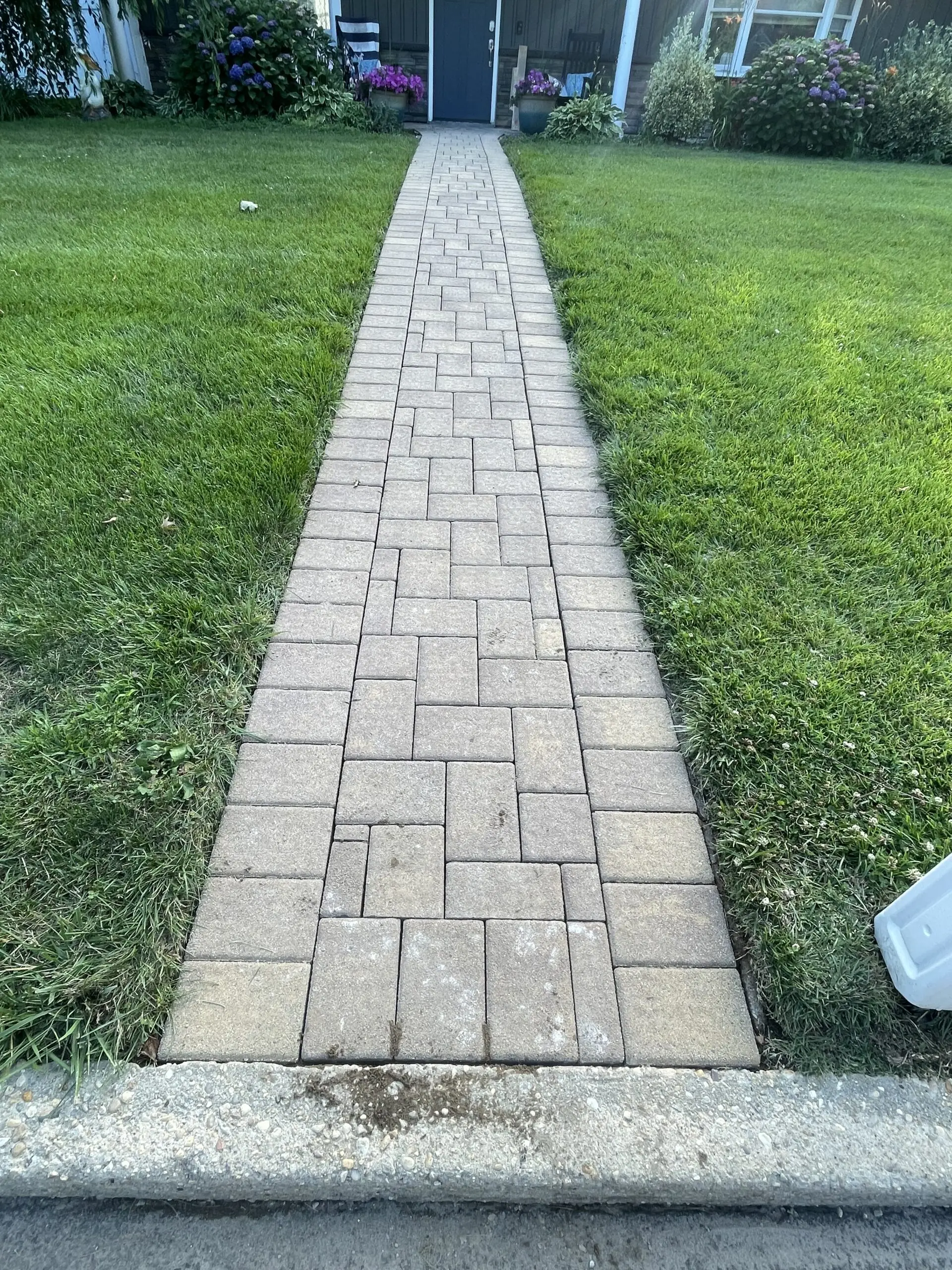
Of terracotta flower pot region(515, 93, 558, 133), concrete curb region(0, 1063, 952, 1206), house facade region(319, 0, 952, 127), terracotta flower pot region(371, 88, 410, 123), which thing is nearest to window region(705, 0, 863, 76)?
house facade region(319, 0, 952, 127)

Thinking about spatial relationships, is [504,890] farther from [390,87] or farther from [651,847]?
[390,87]

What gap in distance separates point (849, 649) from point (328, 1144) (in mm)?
1940

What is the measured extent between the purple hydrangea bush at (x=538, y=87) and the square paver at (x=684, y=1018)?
41.7 ft

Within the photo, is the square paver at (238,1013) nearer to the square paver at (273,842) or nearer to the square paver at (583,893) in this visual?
the square paver at (273,842)

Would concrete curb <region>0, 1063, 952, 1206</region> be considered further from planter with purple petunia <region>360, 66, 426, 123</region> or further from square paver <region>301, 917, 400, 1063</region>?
planter with purple petunia <region>360, 66, 426, 123</region>

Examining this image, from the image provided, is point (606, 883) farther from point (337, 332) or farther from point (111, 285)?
point (111, 285)

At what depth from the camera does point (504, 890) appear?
172 cm

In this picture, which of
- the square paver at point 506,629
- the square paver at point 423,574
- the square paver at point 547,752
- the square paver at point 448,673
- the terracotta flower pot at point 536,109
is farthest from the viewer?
the terracotta flower pot at point 536,109

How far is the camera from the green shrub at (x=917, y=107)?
10570mm

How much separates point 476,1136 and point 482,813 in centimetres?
71

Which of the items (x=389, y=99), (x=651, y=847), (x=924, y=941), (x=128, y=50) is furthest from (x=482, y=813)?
(x=128, y=50)

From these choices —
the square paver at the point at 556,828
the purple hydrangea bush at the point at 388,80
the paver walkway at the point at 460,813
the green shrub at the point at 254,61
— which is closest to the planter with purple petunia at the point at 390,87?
the purple hydrangea bush at the point at 388,80

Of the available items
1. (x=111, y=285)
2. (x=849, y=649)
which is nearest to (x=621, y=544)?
(x=849, y=649)

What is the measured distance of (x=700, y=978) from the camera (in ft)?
5.22
